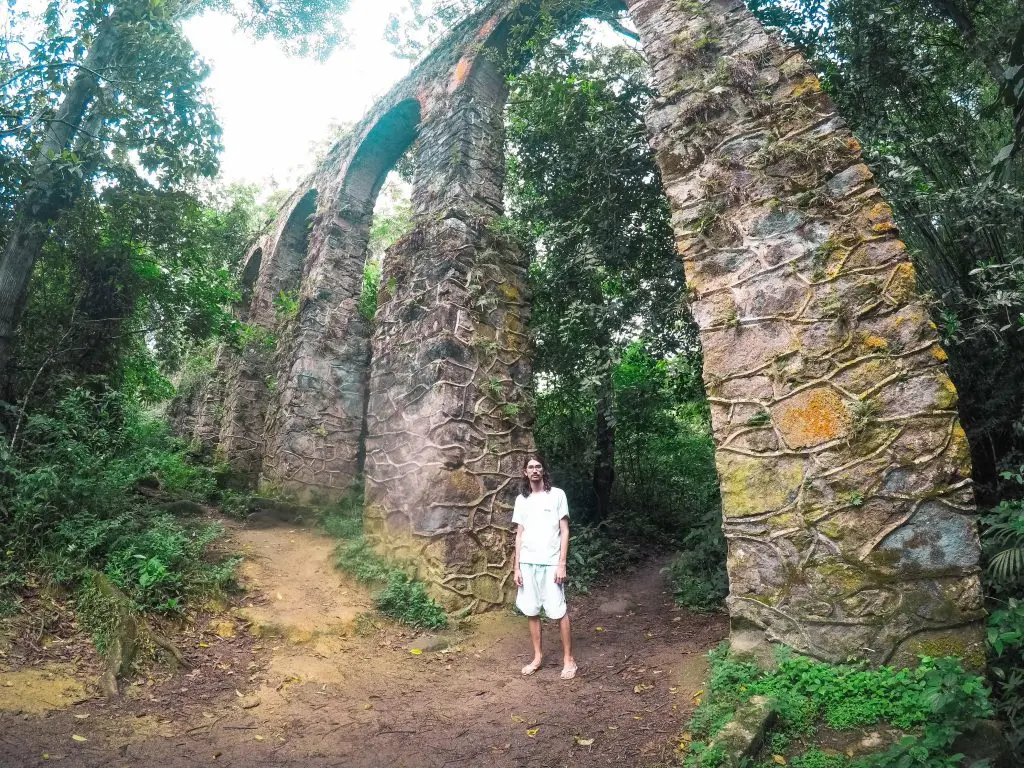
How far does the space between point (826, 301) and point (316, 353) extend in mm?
6558

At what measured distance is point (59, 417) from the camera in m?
5.15

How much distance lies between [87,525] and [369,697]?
262 cm

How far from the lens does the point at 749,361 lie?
10.8ft

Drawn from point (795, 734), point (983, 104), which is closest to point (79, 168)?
point (795, 734)

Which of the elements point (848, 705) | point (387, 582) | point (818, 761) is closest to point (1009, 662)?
point (848, 705)

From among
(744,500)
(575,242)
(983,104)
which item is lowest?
(744,500)

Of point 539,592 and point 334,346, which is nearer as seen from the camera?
point 539,592

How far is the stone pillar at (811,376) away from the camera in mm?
2650

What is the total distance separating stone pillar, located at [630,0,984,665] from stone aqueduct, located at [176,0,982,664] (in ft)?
0.03

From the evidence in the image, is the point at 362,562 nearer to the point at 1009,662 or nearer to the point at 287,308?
the point at 1009,662

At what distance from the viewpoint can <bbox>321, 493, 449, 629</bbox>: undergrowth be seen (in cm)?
462

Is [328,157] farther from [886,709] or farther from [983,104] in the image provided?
[886,709]

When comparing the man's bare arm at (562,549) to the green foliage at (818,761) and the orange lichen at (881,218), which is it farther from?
the orange lichen at (881,218)

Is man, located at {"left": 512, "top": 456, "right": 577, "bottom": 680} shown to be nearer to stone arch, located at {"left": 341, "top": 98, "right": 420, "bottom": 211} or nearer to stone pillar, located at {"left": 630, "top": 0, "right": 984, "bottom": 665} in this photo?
stone pillar, located at {"left": 630, "top": 0, "right": 984, "bottom": 665}
